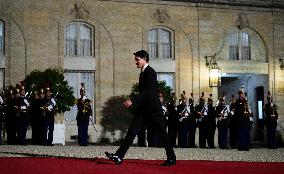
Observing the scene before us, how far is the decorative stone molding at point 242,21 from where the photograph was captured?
84.3ft

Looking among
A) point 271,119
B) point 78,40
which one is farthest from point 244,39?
point 78,40

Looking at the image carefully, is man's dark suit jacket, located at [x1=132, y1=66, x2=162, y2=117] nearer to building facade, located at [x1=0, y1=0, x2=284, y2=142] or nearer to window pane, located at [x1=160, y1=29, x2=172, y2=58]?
building facade, located at [x1=0, y1=0, x2=284, y2=142]

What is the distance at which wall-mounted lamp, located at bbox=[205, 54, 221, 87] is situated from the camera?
24.6 metres

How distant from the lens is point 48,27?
22.2m

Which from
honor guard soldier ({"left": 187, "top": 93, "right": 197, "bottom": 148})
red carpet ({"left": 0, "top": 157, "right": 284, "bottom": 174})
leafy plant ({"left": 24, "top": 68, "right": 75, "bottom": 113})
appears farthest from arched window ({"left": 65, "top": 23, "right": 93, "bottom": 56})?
red carpet ({"left": 0, "top": 157, "right": 284, "bottom": 174})

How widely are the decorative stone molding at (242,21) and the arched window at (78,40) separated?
26.1ft

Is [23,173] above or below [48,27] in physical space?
below

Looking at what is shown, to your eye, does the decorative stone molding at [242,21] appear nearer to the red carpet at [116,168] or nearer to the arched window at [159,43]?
the arched window at [159,43]

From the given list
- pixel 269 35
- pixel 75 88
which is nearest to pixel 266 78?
pixel 269 35

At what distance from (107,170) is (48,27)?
1501cm

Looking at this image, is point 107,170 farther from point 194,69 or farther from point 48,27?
point 194,69

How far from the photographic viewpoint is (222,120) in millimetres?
19266

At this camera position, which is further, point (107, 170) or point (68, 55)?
point (68, 55)

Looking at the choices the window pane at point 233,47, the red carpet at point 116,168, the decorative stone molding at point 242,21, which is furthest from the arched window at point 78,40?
the red carpet at point 116,168
